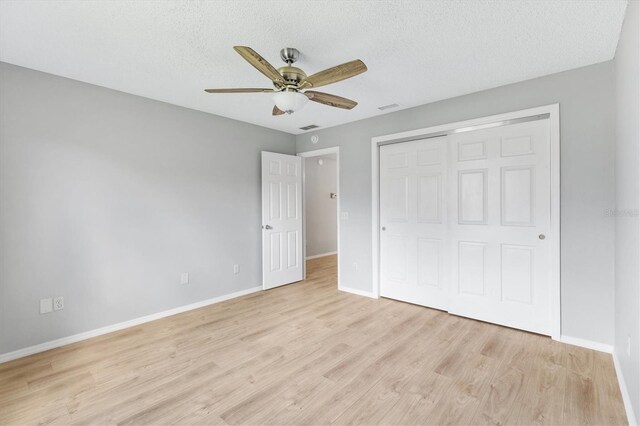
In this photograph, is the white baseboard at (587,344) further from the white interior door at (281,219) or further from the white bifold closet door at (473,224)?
the white interior door at (281,219)

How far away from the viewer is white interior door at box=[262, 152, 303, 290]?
4531 mm

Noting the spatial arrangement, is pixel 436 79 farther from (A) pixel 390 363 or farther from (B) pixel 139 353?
(B) pixel 139 353

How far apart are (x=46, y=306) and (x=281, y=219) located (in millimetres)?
2851

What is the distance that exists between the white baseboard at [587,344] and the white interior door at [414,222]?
1.13m

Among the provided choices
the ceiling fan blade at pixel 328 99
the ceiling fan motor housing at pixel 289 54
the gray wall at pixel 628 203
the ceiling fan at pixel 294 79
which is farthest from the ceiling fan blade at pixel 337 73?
the gray wall at pixel 628 203

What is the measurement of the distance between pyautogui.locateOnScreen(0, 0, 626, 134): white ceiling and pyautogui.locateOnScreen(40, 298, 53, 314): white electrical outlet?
2.07 m

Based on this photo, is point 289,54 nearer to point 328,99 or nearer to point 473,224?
point 328,99

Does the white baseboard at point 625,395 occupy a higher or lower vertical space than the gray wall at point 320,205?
lower

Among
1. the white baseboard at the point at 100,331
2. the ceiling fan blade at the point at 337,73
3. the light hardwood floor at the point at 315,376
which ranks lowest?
the light hardwood floor at the point at 315,376

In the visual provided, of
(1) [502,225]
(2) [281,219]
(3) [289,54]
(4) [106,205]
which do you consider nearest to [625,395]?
(1) [502,225]

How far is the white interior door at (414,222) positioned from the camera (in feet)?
11.7

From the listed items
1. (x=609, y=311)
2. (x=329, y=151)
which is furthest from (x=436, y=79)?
(x=609, y=311)

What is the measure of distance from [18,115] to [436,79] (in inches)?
148

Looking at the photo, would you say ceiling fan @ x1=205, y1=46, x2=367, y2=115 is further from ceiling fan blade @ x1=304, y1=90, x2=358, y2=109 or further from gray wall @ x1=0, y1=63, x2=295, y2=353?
gray wall @ x1=0, y1=63, x2=295, y2=353
